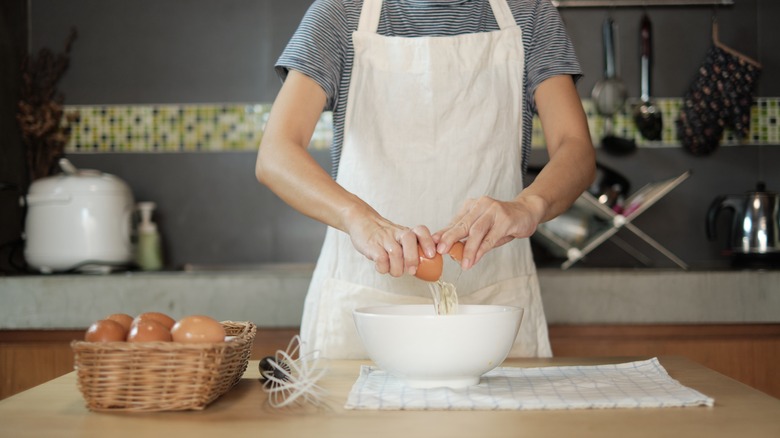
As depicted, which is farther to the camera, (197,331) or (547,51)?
(547,51)

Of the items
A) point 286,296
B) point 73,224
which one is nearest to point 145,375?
point 286,296

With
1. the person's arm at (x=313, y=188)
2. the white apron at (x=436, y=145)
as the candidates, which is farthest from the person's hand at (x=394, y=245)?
the white apron at (x=436, y=145)

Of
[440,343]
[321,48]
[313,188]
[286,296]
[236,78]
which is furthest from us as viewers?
[236,78]

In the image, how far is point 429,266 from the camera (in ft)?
3.26

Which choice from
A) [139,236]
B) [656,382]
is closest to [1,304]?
[139,236]

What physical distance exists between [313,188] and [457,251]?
0.26 meters

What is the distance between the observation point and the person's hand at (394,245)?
0.99m

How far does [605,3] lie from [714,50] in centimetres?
Result: 35

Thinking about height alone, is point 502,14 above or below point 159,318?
above

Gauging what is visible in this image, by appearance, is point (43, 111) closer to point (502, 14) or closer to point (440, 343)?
point (502, 14)

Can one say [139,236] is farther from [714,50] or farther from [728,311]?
[714,50]

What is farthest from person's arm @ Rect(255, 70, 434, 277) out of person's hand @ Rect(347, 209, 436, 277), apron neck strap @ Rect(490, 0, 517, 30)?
apron neck strap @ Rect(490, 0, 517, 30)

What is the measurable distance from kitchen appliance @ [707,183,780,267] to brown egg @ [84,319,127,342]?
184 cm

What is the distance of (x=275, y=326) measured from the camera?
81.2 inches
